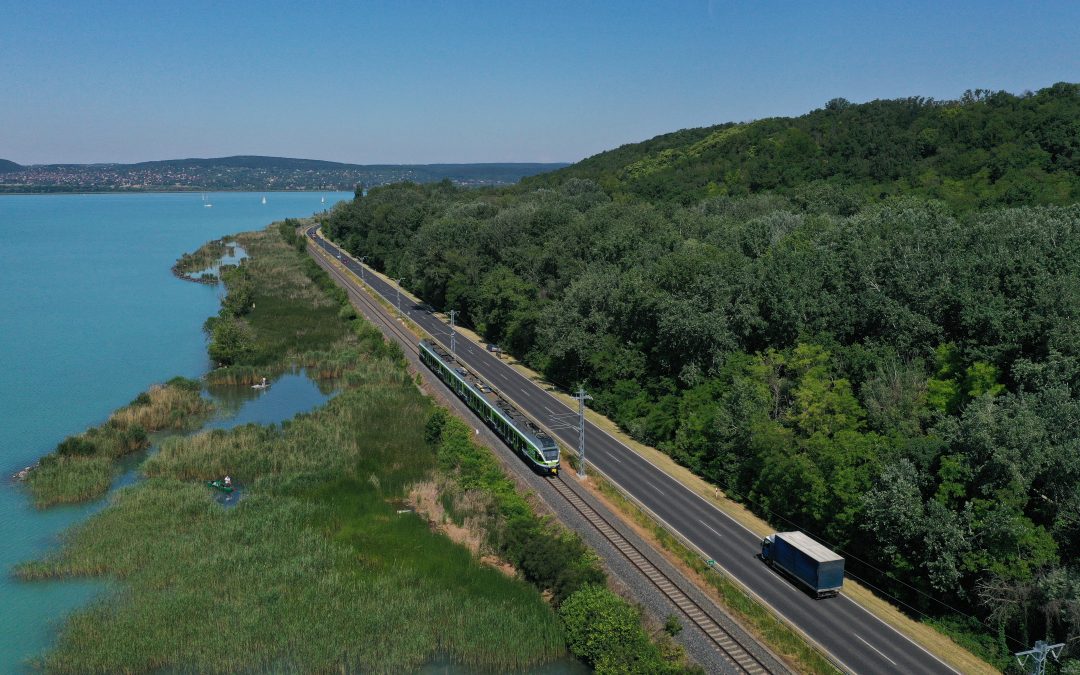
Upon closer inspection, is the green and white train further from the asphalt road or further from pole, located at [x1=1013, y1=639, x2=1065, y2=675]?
pole, located at [x1=1013, y1=639, x2=1065, y2=675]

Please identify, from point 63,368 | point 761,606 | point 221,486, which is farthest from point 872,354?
point 63,368

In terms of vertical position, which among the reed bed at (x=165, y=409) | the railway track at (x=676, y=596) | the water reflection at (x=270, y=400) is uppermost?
the reed bed at (x=165, y=409)

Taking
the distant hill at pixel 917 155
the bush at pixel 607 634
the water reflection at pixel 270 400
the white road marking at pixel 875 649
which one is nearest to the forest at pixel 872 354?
the distant hill at pixel 917 155

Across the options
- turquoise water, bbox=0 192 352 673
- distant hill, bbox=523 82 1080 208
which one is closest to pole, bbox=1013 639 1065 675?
turquoise water, bbox=0 192 352 673

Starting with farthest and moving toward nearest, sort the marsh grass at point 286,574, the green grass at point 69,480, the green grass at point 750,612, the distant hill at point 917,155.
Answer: the distant hill at point 917,155, the green grass at point 69,480, the marsh grass at point 286,574, the green grass at point 750,612

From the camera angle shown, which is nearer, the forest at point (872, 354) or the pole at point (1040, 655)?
the pole at point (1040, 655)

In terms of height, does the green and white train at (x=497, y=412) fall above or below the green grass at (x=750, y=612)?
above

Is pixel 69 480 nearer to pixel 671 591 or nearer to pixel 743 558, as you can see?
pixel 671 591

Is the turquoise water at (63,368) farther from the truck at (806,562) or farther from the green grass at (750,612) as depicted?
the truck at (806,562)
